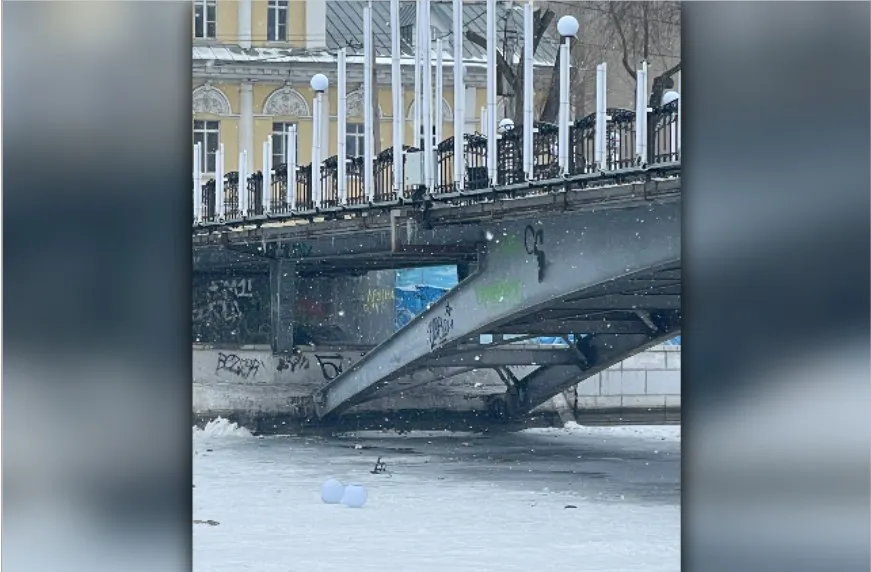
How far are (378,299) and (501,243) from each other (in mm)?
9336

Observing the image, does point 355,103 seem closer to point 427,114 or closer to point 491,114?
point 427,114

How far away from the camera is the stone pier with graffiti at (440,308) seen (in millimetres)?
14836

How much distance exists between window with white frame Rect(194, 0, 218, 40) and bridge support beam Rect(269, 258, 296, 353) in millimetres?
3709

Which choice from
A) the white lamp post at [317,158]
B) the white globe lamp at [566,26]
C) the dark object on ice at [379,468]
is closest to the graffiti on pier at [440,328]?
the dark object on ice at [379,468]

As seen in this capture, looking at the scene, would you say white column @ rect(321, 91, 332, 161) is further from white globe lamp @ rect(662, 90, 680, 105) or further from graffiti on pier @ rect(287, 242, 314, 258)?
white globe lamp @ rect(662, 90, 680, 105)

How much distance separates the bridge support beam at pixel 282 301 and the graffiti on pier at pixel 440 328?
18.6 ft

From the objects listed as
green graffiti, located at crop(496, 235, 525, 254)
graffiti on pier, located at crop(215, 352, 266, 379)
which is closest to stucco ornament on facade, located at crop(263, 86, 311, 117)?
graffiti on pier, located at crop(215, 352, 266, 379)

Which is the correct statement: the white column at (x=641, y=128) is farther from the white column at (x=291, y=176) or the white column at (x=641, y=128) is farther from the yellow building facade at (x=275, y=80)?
the yellow building facade at (x=275, y=80)

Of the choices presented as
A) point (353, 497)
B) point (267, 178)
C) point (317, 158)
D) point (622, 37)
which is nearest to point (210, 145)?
point (317, 158)

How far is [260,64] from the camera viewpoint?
19234 mm

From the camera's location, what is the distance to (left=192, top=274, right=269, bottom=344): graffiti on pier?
24.7 m
